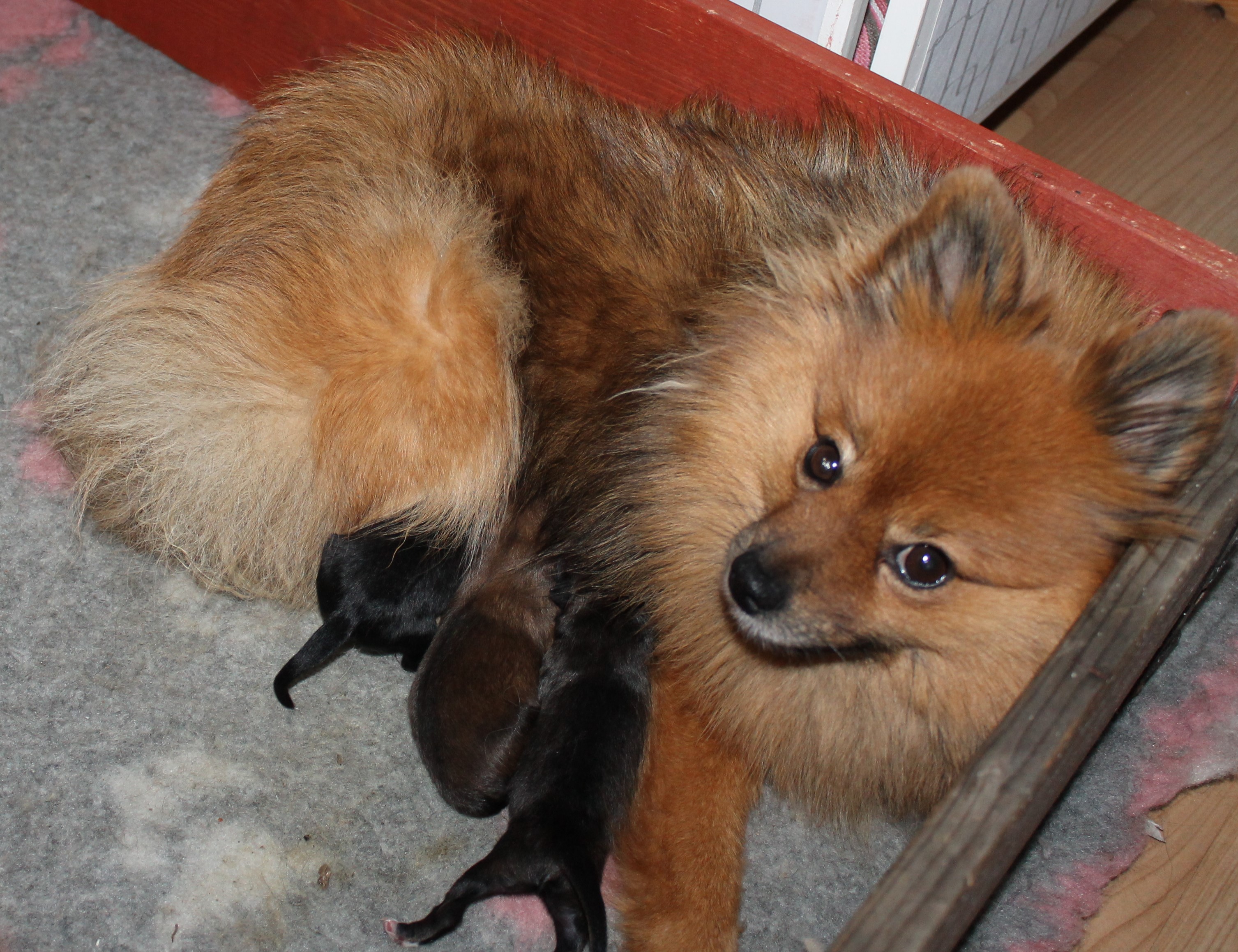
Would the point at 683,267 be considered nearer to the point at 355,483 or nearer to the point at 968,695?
the point at 355,483

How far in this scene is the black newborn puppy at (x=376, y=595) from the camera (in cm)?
228

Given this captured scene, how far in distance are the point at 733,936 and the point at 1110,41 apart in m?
3.75

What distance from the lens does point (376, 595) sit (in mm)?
2295

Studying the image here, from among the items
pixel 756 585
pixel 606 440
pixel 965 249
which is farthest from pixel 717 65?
pixel 756 585

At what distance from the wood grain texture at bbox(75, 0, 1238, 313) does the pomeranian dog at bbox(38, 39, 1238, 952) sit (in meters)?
0.23

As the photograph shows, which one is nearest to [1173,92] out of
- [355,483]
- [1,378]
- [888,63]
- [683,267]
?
[888,63]

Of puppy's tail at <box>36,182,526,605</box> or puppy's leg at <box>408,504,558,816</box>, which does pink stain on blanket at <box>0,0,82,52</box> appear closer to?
puppy's tail at <box>36,182,526,605</box>

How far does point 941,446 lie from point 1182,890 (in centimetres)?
141

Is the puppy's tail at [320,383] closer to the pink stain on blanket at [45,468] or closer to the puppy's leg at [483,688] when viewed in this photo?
the puppy's leg at [483,688]

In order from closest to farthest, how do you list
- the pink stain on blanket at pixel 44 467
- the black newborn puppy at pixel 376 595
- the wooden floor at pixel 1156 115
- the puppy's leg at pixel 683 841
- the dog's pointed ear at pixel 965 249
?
1. the dog's pointed ear at pixel 965 249
2. the puppy's leg at pixel 683 841
3. the black newborn puppy at pixel 376 595
4. the pink stain on blanket at pixel 44 467
5. the wooden floor at pixel 1156 115

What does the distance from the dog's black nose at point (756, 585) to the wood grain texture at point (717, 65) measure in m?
1.14

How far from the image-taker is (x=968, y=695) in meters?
1.88

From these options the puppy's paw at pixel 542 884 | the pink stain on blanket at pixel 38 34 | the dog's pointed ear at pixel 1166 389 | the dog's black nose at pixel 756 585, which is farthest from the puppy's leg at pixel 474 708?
the pink stain on blanket at pixel 38 34

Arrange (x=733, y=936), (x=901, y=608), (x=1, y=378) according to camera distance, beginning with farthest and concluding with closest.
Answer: (x=1, y=378) → (x=733, y=936) → (x=901, y=608)
